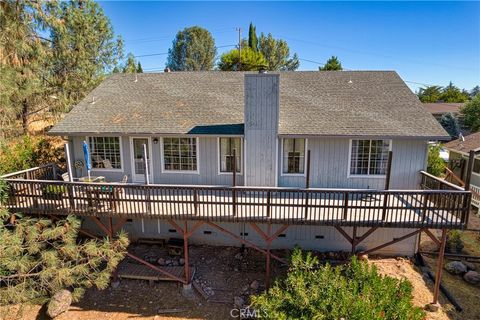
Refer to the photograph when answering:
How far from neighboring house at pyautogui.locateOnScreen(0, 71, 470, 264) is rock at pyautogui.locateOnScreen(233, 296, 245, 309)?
68.1 inches

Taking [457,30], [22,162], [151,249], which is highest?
[457,30]

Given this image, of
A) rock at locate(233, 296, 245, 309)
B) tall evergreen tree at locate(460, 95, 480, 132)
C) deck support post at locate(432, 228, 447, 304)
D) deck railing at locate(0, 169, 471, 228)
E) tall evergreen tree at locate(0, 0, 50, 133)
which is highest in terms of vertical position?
tall evergreen tree at locate(0, 0, 50, 133)

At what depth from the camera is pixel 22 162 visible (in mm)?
12188

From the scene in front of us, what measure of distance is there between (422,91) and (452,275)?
6456 cm

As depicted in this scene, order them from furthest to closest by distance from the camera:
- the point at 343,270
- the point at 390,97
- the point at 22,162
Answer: the point at 22,162 < the point at 390,97 < the point at 343,270

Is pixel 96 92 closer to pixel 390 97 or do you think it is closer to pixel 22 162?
pixel 22 162

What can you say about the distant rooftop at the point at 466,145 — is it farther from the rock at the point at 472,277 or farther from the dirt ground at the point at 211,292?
the dirt ground at the point at 211,292

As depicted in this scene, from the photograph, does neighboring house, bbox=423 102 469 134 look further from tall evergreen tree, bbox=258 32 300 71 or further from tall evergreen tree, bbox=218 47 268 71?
tall evergreen tree, bbox=258 32 300 71

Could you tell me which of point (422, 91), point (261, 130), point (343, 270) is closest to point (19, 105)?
point (261, 130)

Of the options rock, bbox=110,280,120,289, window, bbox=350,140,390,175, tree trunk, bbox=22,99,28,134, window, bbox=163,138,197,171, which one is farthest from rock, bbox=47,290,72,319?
tree trunk, bbox=22,99,28,134

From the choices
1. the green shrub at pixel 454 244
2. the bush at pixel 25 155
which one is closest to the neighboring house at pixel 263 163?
the green shrub at pixel 454 244

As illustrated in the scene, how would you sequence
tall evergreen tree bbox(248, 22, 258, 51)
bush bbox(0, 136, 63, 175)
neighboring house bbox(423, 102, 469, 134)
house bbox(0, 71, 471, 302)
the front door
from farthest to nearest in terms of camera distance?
tall evergreen tree bbox(248, 22, 258, 51), neighboring house bbox(423, 102, 469, 134), bush bbox(0, 136, 63, 175), the front door, house bbox(0, 71, 471, 302)

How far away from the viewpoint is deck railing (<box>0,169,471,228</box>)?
7441mm

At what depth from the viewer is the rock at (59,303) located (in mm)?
7770
